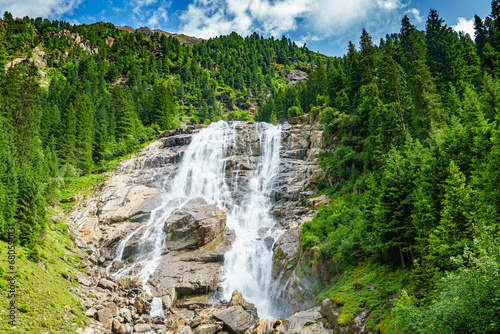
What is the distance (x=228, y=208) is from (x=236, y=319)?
22242 millimetres

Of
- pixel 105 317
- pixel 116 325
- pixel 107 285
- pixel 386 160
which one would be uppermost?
pixel 386 160

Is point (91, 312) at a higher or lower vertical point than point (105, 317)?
higher

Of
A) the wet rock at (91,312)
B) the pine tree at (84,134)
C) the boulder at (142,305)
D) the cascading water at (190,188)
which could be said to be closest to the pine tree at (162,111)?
the cascading water at (190,188)

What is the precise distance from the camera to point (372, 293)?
1725cm

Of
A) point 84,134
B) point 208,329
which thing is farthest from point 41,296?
point 84,134

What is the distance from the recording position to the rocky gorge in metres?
24.5

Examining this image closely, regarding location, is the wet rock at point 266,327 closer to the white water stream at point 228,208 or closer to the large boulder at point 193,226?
the white water stream at point 228,208

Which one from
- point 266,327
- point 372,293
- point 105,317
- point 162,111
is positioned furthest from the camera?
point 162,111

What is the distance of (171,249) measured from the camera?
119 feet

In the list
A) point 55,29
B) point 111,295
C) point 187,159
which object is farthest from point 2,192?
point 55,29

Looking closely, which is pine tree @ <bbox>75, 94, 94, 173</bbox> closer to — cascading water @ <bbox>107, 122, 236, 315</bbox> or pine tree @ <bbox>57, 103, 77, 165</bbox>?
pine tree @ <bbox>57, 103, 77, 165</bbox>

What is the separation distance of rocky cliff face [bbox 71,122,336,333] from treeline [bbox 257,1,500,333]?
4.65 m

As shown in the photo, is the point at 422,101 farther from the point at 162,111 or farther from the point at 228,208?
the point at 162,111

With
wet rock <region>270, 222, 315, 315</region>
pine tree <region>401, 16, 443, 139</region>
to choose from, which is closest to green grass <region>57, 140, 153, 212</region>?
wet rock <region>270, 222, 315, 315</region>
